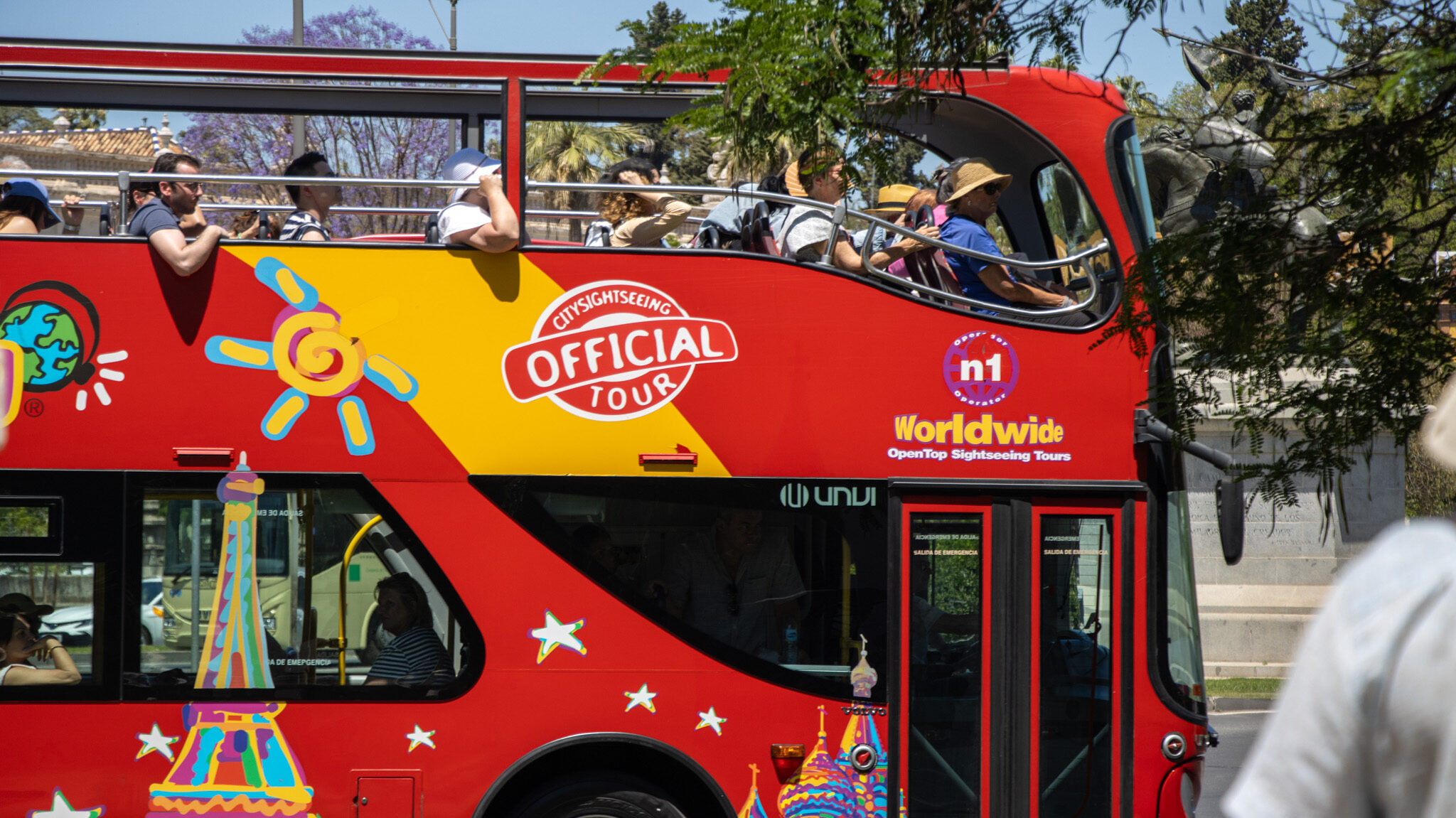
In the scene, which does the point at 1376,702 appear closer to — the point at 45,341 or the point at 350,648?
the point at 350,648

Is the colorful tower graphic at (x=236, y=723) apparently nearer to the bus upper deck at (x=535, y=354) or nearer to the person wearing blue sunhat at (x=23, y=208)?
the bus upper deck at (x=535, y=354)

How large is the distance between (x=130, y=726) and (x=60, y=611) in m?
0.62

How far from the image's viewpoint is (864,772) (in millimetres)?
5297

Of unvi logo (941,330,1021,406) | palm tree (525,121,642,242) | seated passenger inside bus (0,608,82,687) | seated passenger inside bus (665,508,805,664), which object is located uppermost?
palm tree (525,121,642,242)

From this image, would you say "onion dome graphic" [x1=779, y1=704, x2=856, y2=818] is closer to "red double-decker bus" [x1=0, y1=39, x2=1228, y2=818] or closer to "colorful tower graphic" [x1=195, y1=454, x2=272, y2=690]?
"red double-decker bus" [x1=0, y1=39, x2=1228, y2=818]

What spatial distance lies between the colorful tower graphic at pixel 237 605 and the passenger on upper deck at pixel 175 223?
936 millimetres

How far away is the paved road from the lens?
9.16 metres

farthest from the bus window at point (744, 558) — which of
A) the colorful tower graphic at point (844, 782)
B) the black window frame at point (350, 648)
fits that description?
the black window frame at point (350, 648)

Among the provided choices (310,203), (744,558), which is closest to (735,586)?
(744,558)

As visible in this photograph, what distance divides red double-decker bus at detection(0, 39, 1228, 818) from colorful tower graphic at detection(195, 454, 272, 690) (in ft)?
0.06

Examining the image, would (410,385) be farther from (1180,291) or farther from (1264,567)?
(1264,567)

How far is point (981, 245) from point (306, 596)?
3.69m

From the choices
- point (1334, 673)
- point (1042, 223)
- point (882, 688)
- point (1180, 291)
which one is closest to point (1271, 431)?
point (1180, 291)

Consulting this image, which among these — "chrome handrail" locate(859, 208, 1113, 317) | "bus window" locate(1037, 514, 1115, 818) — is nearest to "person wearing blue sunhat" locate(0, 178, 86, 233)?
"chrome handrail" locate(859, 208, 1113, 317)
